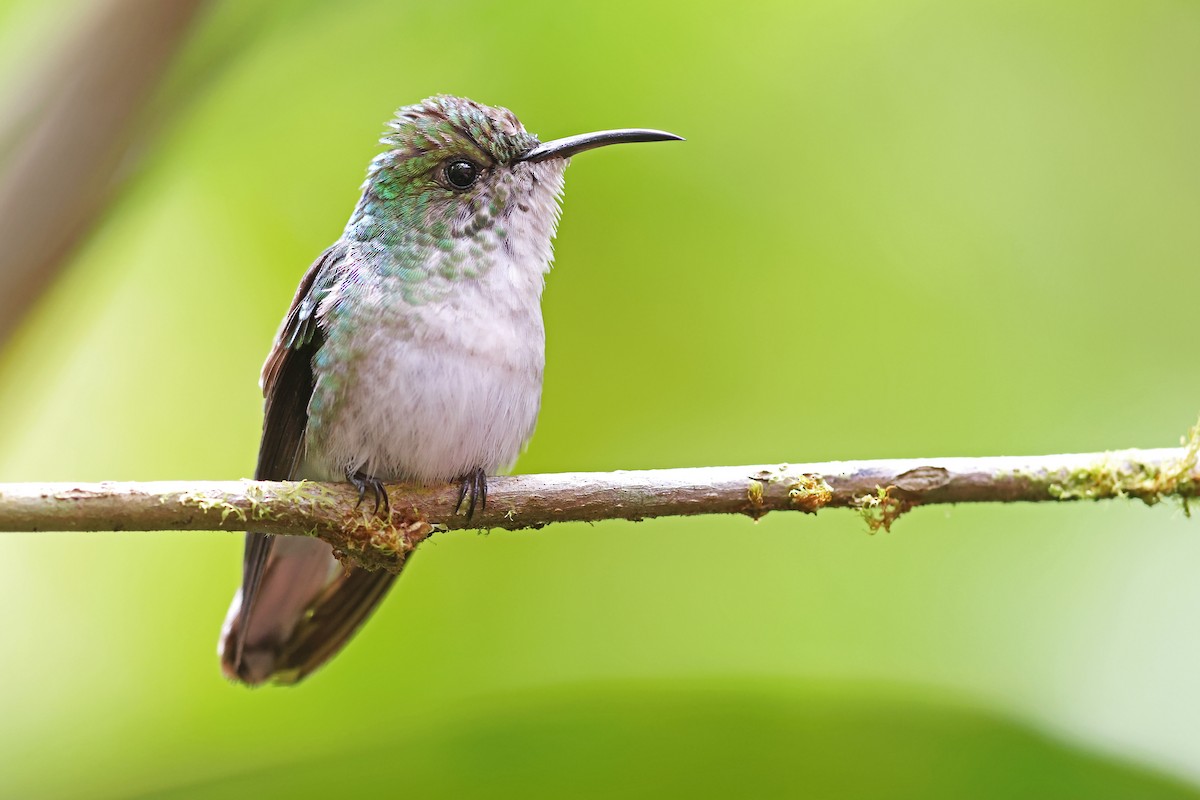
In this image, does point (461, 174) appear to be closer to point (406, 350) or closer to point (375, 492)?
point (406, 350)

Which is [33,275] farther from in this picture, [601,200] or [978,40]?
[978,40]

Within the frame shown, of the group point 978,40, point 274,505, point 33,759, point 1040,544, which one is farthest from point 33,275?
point 978,40

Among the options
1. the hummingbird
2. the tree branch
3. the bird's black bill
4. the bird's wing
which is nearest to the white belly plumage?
A: the hummingbird

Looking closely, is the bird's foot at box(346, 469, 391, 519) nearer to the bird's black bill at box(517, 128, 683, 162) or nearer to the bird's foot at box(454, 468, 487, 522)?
the bird's foot at box(454, 468, 487, 522)

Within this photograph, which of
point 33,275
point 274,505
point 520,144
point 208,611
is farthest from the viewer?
point 208,611

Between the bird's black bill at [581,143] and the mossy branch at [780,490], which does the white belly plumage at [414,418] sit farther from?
the bird's black bill at [581,143]

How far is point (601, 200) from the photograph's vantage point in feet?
14.2

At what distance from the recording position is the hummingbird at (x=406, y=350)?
2.59m

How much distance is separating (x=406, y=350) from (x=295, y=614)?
997mm

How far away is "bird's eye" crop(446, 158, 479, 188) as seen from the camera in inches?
114

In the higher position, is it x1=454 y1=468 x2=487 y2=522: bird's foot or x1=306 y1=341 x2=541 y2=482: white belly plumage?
x1=306 y1=341 x2=541 y2=482: white belly plumage

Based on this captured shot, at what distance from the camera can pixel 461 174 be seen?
9.54 ft

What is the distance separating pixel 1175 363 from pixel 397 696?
121 inches

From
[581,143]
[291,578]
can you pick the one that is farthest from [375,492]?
[581,143]
